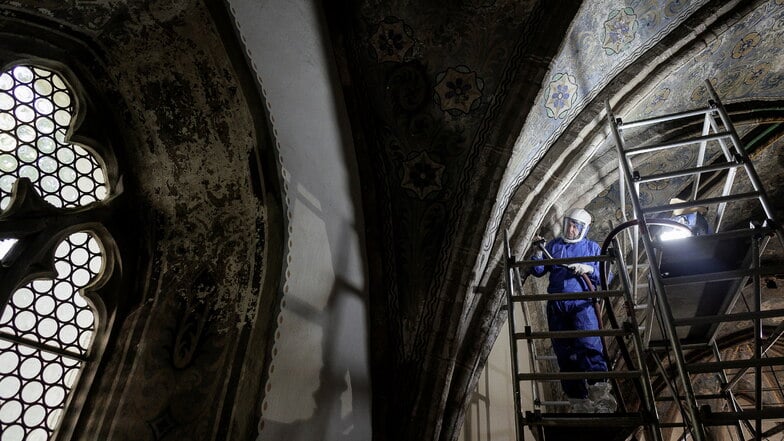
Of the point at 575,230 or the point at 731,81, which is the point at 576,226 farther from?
the point at 731,81

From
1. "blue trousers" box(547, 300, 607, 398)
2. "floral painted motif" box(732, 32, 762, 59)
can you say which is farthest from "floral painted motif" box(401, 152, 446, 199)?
"floral painted motif" box(732, 32, 762, 59)

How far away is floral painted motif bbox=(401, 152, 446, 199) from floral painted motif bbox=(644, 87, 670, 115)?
7.01 ft

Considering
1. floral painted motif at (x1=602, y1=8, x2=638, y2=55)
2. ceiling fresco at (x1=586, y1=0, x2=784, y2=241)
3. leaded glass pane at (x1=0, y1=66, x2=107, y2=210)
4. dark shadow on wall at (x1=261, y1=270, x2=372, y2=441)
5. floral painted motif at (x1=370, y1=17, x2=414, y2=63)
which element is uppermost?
ceiling fresco at (x1=586, y1=0, x2=784, y2=241)

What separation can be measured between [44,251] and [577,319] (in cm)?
383

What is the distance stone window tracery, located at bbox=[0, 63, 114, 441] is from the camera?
10.1ft

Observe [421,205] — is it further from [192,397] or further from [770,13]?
[770,13]

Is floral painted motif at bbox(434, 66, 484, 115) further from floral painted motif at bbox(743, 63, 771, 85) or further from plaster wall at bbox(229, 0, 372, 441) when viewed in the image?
floral painted motif at bbox(743, 63, 771, 85)

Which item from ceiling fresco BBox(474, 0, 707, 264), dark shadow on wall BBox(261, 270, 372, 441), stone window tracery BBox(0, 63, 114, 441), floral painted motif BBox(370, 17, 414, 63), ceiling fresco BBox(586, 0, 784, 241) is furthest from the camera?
ceiling fresco BBox(586, 0, 784, 241)

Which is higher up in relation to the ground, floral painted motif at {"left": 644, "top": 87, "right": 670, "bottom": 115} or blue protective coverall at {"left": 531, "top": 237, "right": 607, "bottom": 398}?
floral painted motif at {"left": 644, "top": 87, "right": 670, "bottom": 115}

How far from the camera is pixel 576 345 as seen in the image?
13.7ft

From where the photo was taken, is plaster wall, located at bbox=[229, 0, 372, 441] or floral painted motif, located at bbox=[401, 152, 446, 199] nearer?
plaster wall, located at bbox=[229, 0, 372, 441]

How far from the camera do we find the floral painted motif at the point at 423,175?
4629 millimetres

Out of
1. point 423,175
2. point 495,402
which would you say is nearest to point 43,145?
point 423,175

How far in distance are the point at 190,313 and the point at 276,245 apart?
706 mm
